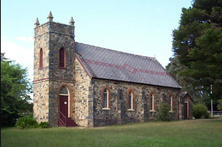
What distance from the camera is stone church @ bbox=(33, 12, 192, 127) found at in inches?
1081

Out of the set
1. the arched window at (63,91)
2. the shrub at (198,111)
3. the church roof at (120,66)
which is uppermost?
the church roof at (120,66)

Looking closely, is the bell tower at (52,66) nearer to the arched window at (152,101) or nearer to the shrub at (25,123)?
the shrub at (25,123)

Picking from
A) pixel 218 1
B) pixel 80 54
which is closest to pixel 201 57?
pixel 218 1

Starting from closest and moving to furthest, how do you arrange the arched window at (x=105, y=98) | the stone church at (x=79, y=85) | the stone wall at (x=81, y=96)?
the stone church at (x=79, y=85), the stone wall at (x=81, y=96), the arched window at (x=105, y=98)

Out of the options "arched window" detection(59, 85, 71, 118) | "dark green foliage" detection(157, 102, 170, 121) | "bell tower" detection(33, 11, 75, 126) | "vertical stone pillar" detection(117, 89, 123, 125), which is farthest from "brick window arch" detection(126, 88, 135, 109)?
"arched window" detection(59, 85, 71, 118)

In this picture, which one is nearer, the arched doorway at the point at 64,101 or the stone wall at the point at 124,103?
the arched doorway at the point at 64,101

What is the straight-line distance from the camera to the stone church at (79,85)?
27.5 meters

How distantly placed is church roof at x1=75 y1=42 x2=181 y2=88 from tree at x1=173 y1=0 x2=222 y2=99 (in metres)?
5.26

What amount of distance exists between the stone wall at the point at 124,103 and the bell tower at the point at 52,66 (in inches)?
106

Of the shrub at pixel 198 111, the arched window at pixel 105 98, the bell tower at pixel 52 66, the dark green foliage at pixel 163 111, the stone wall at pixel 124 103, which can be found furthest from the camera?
the shrub at pixel 198 111

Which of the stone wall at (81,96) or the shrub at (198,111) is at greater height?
the stone wall at (81,96)

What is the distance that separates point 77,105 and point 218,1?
16.4 m

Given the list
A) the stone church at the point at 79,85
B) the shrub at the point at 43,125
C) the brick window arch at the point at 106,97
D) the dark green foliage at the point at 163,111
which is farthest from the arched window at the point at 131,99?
the shrub at the point at 43,125

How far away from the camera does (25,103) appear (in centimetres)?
3103
